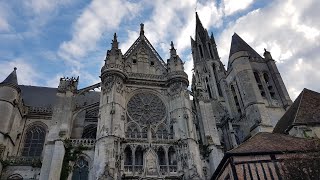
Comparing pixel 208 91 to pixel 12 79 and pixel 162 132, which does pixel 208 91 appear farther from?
pixel 12 79

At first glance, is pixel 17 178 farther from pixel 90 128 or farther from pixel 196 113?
pixel 196 113

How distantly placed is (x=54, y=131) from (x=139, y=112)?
20.7 ft

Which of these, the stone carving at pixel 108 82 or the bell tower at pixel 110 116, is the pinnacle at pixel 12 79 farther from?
the stone carving at pixel 108 82

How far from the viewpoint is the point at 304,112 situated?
58.7 feet

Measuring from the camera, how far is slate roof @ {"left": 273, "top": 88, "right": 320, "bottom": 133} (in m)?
17.2

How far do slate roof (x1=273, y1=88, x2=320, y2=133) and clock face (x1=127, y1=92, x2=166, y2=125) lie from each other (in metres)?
8.79

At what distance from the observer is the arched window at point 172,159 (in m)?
19.1

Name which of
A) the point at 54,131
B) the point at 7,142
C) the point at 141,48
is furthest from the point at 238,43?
Answer: the point at 7,142

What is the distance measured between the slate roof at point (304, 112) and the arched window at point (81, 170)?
12.9m

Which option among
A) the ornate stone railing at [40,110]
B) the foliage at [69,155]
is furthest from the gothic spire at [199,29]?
the foliage at [69,155]

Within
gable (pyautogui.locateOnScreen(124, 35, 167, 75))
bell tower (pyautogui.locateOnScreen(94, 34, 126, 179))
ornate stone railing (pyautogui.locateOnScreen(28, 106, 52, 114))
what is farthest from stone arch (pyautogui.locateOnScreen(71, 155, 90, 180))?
gable (pyautogui.locateOnScreen(124, 35, 167, 75))

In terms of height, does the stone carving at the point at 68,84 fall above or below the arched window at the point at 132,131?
above

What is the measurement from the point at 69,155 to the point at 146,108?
6.85 metres

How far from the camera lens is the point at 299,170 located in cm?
1015
